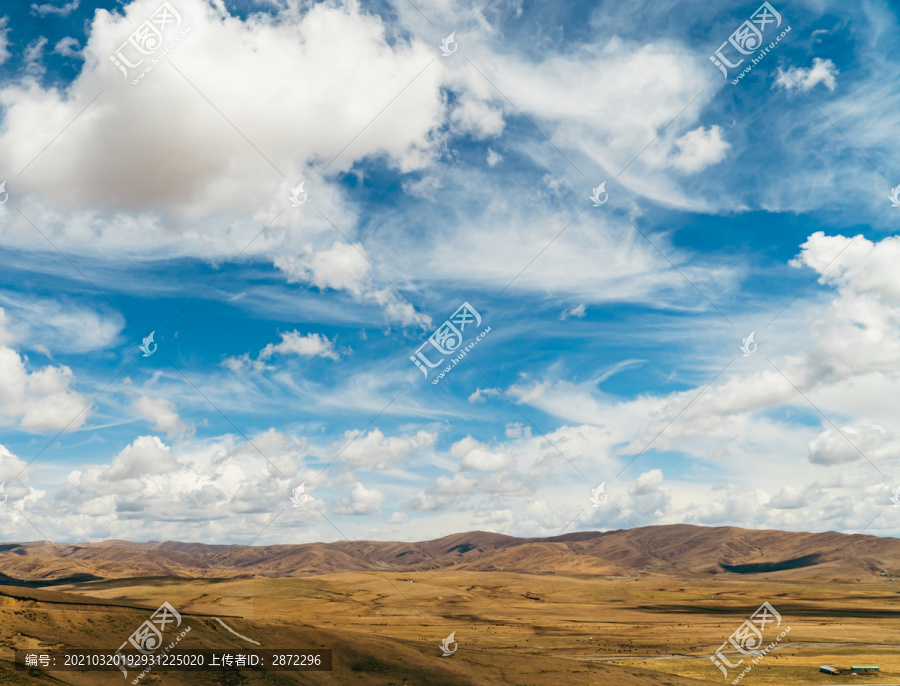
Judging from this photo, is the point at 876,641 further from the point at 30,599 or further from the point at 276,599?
the point at 276,599

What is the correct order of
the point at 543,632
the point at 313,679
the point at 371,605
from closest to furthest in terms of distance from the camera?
the point at 313,679, the point at 543,632, the point at 371,605

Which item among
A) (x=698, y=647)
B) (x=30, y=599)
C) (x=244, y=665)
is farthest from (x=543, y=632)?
(x=30, y=599)

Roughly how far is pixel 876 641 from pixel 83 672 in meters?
121

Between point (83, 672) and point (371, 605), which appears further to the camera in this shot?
point (371, 605)

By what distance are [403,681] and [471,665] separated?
1069 cm

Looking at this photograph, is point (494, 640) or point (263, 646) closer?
point (263, 646)

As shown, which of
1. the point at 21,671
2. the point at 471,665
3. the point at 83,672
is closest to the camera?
the point at 21,671

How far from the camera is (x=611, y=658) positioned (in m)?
77.7

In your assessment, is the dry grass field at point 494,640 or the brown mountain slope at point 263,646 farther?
the dry grass field at point 494,640

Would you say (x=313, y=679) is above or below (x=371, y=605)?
below

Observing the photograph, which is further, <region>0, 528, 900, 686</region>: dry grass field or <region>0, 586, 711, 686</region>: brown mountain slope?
<region>0, 528, 900, 686</region>: dry grass field

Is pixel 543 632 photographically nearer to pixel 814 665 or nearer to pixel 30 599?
pixel 814 665

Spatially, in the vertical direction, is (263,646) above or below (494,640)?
below

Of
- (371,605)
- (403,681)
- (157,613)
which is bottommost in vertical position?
(403,681)
